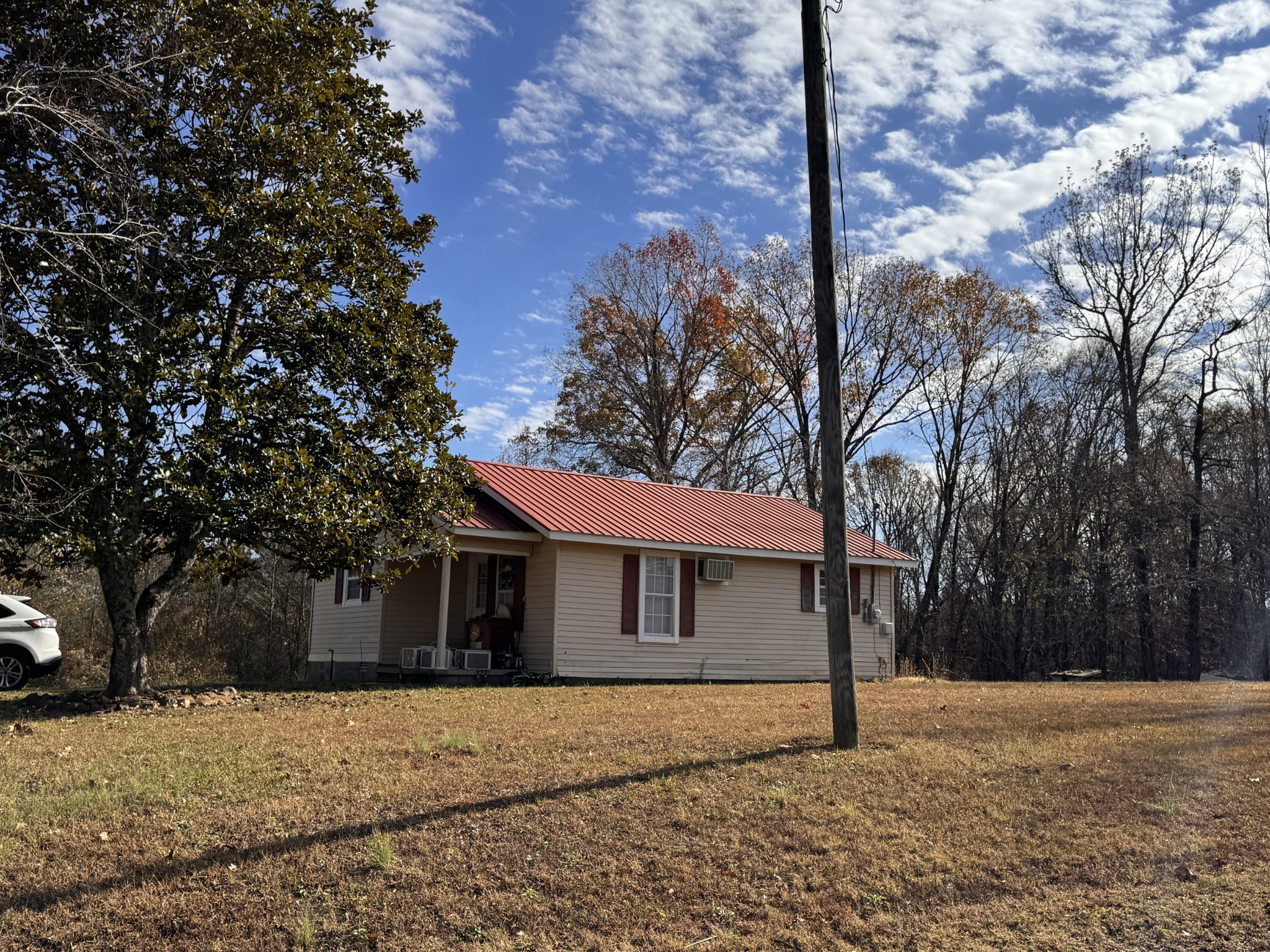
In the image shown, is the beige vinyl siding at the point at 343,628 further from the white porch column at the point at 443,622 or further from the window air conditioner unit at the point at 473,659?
the window air conditioner unit at the point at 473,659

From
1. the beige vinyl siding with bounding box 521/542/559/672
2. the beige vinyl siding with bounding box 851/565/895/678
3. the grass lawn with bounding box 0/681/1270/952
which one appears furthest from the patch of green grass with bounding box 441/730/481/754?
the beige vinyl siding with bounding box 851/565/895/678

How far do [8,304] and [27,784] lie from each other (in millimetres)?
5302

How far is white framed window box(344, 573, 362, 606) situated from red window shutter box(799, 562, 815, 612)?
8.76 m

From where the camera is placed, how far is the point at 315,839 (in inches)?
238

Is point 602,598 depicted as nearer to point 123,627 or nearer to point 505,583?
point 505,583

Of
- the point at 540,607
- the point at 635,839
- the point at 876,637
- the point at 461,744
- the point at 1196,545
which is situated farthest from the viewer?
the point at 1196,545

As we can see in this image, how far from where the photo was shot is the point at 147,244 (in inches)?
415

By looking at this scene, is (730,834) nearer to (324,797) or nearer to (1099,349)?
(324,797)

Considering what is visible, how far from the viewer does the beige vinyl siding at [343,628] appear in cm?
1855

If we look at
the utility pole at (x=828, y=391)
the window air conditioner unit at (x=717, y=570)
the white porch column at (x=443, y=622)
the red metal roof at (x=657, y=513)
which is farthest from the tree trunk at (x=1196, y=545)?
the utility pole at (x=828, y=391)

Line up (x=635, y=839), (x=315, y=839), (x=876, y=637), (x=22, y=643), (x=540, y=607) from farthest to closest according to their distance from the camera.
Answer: (x=876, y=637)
(x=540, y=607)
(x=22, y=643)
(x=635, y=839)
(x=315, y=839)

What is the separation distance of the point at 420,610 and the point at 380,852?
43.4 feet

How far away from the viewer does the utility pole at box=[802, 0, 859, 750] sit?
8414mm

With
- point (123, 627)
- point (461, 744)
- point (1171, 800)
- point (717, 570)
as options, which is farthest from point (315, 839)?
point (717, 570)
